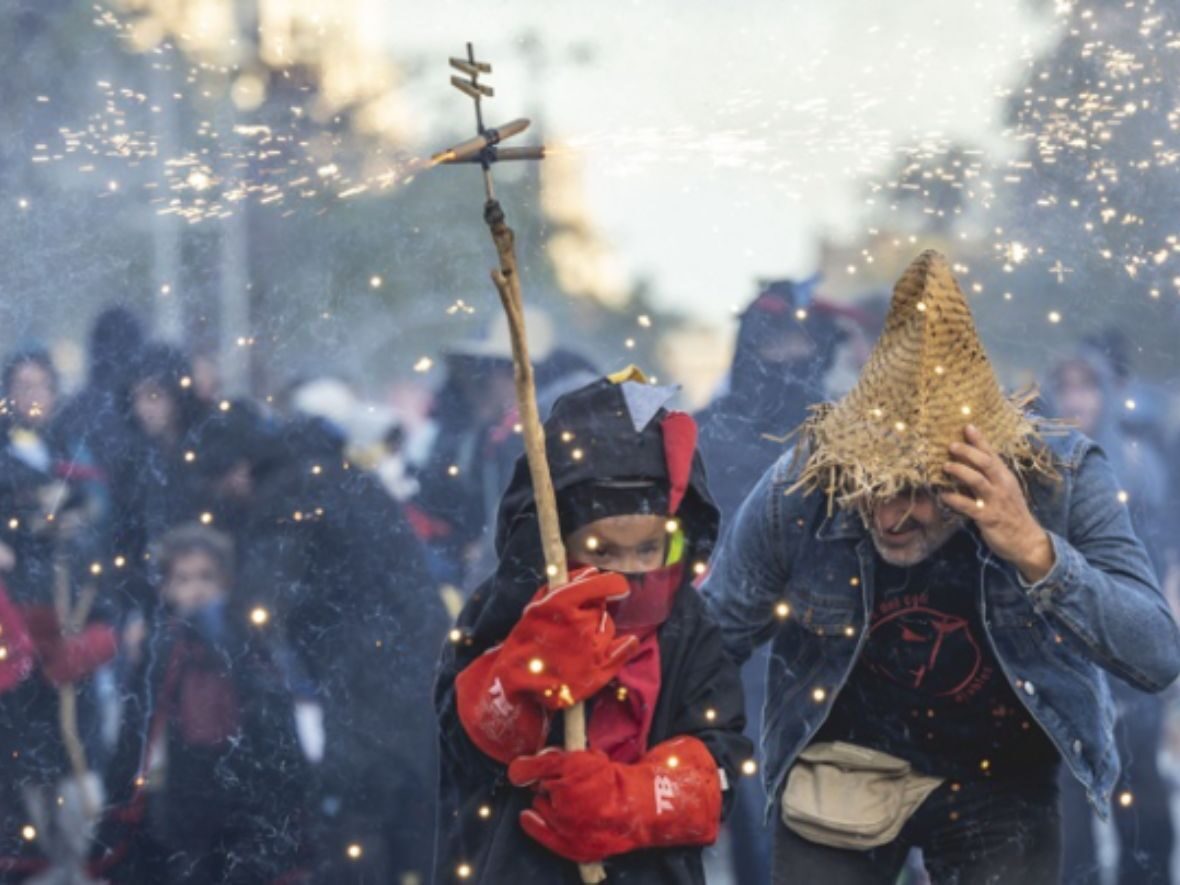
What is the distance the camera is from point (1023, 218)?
6.66 meters

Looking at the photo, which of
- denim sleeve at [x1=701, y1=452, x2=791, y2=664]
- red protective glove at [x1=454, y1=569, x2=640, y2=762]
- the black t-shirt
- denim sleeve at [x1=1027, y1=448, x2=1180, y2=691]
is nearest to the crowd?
denim sleeve at [x1=701, y1=452, x2=791, y2=664]

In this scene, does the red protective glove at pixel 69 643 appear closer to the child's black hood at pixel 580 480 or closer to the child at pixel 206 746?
the child at pixel 206 746

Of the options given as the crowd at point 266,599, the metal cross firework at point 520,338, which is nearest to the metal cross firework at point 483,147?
the metal cross firework at point 520,338

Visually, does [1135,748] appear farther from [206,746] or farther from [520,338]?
[520,338]

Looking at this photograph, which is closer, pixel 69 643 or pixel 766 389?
pixel 69 643

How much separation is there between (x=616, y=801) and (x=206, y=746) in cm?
326

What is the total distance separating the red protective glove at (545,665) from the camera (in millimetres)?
3299

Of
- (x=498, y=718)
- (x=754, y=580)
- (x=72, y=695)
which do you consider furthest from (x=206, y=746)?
(x=498, y=718)

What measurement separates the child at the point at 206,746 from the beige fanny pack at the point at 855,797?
9.61ft

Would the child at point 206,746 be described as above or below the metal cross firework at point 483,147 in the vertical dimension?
below

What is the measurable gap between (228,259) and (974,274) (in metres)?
2.89

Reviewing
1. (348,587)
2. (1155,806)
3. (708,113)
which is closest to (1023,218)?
(708,113)

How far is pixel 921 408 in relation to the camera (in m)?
3.53

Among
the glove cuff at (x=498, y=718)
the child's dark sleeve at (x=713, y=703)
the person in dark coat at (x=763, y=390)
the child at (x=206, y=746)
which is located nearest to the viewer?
the glove cuff at (x=498, y=718)
